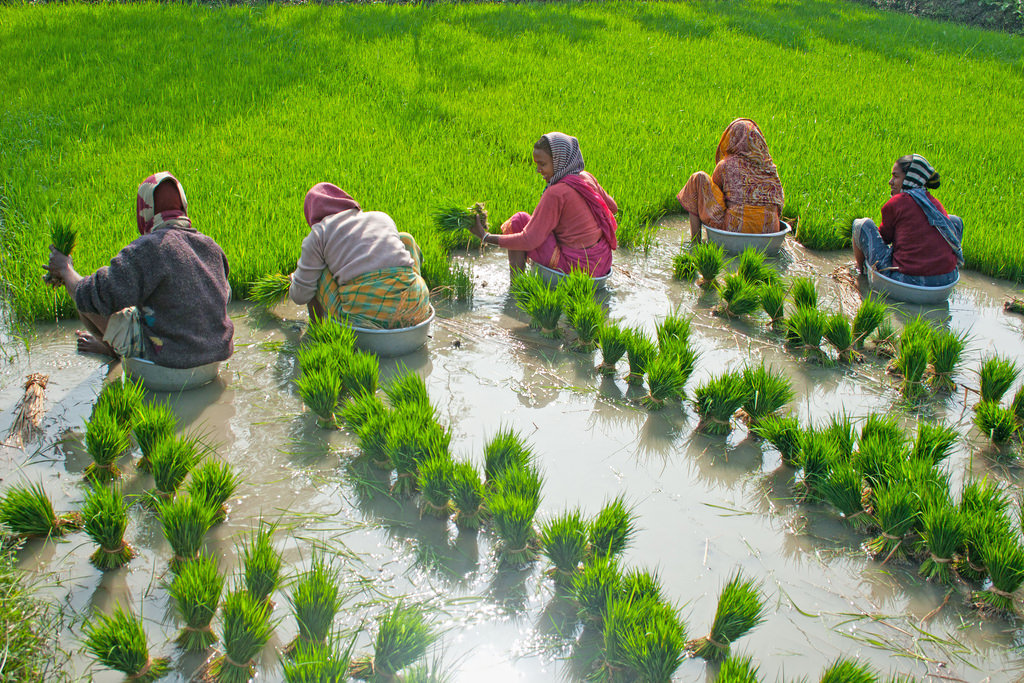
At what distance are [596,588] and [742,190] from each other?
160 inches

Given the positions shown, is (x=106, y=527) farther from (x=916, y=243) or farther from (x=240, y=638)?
(x=916, y=243)

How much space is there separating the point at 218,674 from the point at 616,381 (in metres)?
2.49

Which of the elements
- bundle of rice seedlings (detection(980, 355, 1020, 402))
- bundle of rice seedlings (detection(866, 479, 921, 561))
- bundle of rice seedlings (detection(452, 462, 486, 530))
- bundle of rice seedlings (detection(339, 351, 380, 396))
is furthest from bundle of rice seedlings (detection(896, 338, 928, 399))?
bundle of rice seedlings (detection(339, 351, 380, 396))

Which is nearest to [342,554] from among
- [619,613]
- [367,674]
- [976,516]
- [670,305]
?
[367,674]

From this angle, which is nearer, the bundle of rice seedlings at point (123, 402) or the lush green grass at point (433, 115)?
the bundle of rice seedlings at point (123, 402)

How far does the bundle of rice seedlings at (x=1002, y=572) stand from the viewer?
2.66 m

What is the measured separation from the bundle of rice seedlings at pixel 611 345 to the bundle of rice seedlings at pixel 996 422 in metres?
1.76

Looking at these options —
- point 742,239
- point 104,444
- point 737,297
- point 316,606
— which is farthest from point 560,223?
point 316,606

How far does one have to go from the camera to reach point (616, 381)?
416cm

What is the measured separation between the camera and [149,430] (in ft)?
10.4

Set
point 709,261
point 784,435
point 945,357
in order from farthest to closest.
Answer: point 709,261 → point 945,357 → point 784,435

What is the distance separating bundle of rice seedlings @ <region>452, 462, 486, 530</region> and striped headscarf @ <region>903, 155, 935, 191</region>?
3.90m

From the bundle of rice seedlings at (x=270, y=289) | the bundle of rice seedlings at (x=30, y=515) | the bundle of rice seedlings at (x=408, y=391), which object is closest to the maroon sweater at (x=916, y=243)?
the bundle of rice seedlings at (x=408, y=391)

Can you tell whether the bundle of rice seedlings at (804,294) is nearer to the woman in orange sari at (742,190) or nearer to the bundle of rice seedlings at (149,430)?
the woman in orange sari at (742,190)
